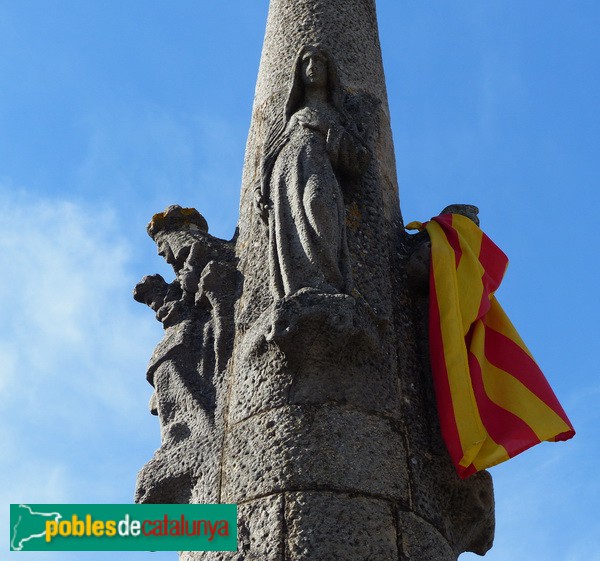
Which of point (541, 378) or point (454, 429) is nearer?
point (454, 429)

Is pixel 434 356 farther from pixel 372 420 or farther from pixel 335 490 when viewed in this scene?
pixel 335 490

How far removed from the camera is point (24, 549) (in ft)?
15.8

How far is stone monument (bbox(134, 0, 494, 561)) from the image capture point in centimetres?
471

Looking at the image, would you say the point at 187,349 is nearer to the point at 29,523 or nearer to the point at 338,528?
the point at 29,523

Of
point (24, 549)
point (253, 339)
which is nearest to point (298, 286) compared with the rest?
point (253, 339)

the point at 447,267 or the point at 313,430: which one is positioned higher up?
the point at 447,267

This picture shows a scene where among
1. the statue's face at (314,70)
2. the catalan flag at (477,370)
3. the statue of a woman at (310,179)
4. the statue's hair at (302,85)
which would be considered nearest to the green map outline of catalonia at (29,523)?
the statue of a woman at (310,179)

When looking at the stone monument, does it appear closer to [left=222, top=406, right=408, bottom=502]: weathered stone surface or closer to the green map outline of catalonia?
[left=222, top=406, right=408, bottom=502]: weathered stone surface

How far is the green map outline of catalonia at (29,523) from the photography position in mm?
4852

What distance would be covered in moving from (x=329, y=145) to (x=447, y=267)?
881mm

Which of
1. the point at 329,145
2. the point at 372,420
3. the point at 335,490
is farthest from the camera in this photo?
the point at 329,145

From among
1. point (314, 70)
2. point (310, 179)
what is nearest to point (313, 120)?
point (314, 70)

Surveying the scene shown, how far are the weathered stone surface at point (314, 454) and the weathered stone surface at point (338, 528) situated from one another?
0.07 m

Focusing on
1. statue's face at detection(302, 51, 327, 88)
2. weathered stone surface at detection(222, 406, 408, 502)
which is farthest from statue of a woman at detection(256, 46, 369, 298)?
weathered stone surface at detection(222, 406, 408, 502)
